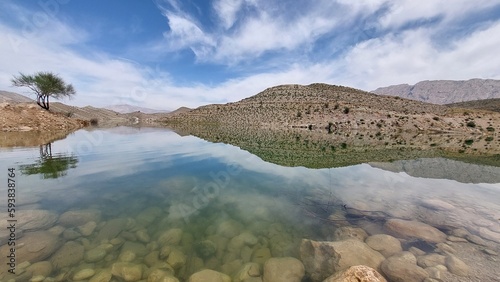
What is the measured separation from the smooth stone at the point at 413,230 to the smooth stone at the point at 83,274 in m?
8.64

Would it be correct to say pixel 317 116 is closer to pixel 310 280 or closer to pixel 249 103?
pixel 249 103

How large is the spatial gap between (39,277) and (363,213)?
1006cm

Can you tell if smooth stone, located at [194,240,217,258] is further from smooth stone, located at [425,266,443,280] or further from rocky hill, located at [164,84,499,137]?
rocky hill, located at [164,84,499,137]

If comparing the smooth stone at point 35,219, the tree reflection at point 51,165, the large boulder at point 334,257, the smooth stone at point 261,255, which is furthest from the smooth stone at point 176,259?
the tree reflection at point 51,165

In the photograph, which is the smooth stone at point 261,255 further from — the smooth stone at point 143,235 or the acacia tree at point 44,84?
the acacia tree at point 44,84

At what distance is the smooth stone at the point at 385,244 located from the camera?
6354mm

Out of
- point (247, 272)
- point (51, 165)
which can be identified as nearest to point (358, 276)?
point (247, 272)

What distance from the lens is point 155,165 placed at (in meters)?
16.5

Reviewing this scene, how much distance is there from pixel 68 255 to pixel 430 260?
30.6 ft

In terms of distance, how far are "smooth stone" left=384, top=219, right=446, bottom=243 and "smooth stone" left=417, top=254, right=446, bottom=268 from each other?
1.09 meters

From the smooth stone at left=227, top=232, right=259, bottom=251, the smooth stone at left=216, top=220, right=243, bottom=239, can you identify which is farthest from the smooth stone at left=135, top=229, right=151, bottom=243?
the smooth stone at left=227, top=232, right=259, bottom=251

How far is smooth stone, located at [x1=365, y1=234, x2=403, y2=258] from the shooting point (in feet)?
20.8

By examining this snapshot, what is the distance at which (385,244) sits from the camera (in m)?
6.64

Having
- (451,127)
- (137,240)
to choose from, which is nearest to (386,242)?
(137,240)
